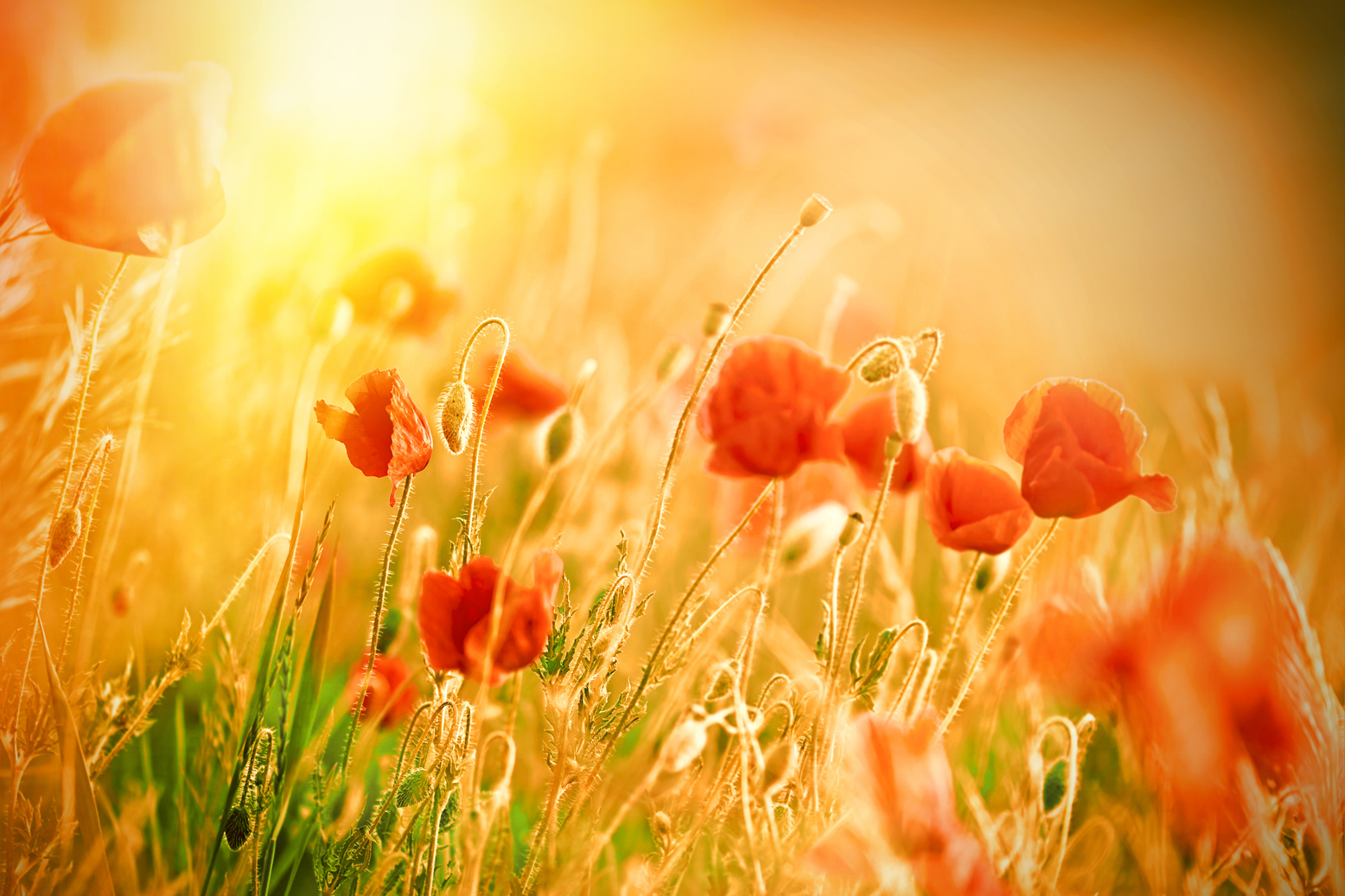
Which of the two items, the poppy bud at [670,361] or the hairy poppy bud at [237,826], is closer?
the hairy poppy bud at [237,826]

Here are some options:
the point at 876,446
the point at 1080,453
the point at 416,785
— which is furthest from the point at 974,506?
the point at 416,785

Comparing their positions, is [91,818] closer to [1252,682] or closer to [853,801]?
[853,801]

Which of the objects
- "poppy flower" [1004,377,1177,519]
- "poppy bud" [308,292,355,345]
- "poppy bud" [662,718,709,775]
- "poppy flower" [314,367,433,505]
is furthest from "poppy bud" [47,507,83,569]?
"poppy flower" [1004,377,1177,519]

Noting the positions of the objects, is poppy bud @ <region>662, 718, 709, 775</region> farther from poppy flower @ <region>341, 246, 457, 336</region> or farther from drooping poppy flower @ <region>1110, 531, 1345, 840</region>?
poppy flower @ <region>341, 246, 457, 336</region>

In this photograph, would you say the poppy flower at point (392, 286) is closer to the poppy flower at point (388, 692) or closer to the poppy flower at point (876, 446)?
the poppy flower at point (388, 692)

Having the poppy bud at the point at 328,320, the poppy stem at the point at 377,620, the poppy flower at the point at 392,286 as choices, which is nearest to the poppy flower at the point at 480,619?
the poppy stem at the point at 377,620

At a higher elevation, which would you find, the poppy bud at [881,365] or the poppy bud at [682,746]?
the poppy bud at [881,365]

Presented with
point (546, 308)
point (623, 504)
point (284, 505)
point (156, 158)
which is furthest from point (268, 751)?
point (546, 308)
